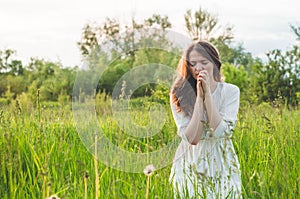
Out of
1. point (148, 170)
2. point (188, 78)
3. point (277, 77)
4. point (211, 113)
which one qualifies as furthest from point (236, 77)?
point (148, 170)

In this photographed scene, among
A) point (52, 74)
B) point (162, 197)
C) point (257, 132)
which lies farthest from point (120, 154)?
point (52, 74)

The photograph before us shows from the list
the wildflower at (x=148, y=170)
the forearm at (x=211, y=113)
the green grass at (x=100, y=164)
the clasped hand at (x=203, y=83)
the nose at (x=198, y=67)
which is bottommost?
the green grass at (x=100, y=164)

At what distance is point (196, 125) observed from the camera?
10.0ft

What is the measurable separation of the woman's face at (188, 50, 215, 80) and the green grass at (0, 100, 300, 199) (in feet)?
1.66

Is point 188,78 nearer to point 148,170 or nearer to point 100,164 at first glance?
point 100,164

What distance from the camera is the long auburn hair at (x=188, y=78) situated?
3.33m

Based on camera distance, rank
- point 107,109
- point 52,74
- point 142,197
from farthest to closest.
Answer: point 52,74 < point 107,109 < point 142,197

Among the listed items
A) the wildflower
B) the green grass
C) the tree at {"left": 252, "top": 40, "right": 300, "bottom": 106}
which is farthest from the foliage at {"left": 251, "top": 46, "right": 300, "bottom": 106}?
the wildflower

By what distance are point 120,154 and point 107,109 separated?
3.51ft

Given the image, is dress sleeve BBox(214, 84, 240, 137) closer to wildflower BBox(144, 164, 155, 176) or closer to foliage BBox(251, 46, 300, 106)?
wildflower BBox(144, 164, 155, 176)

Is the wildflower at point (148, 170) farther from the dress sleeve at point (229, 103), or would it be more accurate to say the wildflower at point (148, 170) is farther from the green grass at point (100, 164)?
the dress sleeve at point (229, 103)

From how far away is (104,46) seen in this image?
3.36 metres

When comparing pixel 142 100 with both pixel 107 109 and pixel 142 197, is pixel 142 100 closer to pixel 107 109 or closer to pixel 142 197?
pixel 107 109

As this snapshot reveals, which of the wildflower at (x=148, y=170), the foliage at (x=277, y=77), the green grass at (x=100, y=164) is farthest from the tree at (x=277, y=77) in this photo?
the wildflower at (x=148, y=170)
